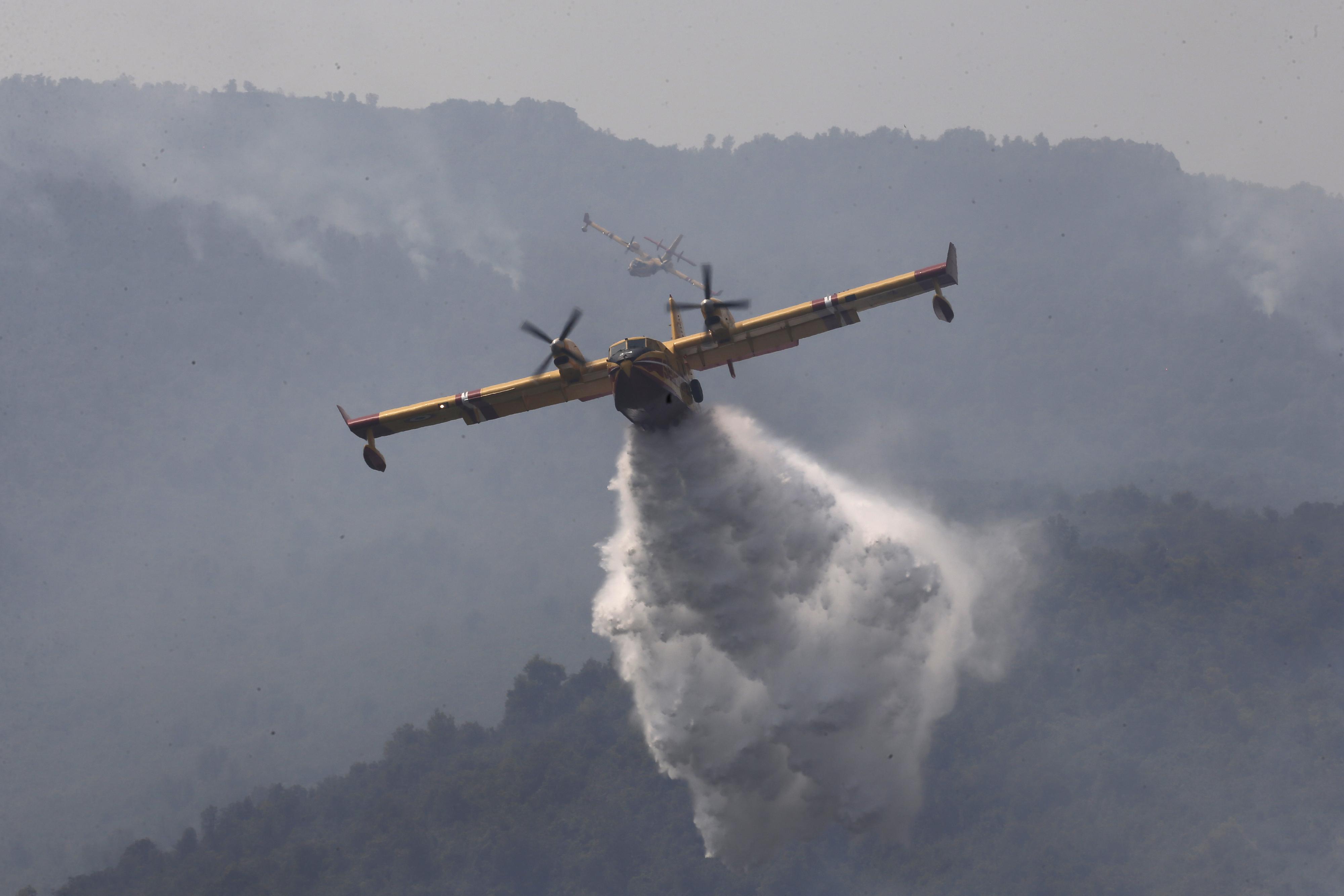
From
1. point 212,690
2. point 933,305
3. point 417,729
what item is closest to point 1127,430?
point 417,729

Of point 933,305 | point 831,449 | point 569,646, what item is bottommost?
point 933,305

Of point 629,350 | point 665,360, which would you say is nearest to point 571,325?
point 629,350

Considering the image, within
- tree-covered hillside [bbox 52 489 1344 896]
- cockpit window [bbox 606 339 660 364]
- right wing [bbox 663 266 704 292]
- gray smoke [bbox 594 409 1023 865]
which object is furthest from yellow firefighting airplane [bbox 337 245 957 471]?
right wing [bbox 663 266 704 292]

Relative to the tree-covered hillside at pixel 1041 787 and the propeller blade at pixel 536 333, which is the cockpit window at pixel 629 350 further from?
the tree-covered hillside at pixel 1041 787

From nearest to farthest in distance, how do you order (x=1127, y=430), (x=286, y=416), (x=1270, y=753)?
(x=1270, y=753) < (x=1127, y=430) < (x=286, y=416)

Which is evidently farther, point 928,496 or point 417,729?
point 928,496

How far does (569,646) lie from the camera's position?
150125 mm

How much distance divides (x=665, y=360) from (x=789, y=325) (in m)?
4.70

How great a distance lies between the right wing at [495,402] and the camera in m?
37.7

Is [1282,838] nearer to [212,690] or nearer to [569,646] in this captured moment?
[569,646]

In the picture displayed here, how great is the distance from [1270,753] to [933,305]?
7665 centimetres

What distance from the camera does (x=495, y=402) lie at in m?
39.3

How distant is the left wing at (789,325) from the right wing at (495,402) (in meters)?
3.09

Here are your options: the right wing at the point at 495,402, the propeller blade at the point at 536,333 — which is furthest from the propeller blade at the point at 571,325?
the right wing at the point at 495,402
